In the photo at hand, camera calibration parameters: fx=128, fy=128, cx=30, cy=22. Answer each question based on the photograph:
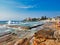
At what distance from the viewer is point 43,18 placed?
2474 inches

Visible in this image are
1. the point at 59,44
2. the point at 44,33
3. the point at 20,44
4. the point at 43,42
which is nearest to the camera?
the point at 59,44

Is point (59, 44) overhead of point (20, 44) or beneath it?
overhead

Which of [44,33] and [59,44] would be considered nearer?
[59,44]

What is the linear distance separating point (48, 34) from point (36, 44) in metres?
0.59

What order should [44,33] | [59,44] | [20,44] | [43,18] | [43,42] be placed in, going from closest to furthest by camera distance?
[59,44]
[43,42]
[44,33]
[20,44]
[43,18]

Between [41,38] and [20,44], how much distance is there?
1.94 m

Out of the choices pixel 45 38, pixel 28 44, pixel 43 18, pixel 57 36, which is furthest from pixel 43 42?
pixel 43 18

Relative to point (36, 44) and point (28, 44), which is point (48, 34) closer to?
point (36, 44)

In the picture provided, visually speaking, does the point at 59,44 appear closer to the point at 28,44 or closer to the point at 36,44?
the point at 36,44

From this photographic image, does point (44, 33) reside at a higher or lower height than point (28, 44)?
higher

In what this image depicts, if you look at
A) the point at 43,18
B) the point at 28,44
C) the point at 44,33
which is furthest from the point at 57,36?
the point at 43,18

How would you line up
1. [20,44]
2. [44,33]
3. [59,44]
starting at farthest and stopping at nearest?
[20,44]
[44,33]
[59,44]

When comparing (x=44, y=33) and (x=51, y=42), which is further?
(x=44, y=33)

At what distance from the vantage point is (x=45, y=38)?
15.3 ft
